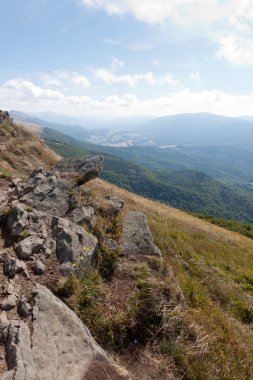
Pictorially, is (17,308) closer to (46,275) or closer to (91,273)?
(46,275)

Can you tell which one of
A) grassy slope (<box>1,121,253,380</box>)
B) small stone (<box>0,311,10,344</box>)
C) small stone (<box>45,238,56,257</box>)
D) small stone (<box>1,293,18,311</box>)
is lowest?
grassy slope (<box>1,121,253,380</box>)

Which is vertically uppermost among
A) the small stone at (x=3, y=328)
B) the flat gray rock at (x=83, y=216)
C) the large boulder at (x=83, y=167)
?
the large boulder at (x=83, y=167)

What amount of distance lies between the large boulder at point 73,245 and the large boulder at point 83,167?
4.95 metres

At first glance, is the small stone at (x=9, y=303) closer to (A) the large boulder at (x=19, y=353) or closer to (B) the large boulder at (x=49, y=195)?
(A) the large boulder at (x=19, y=353)

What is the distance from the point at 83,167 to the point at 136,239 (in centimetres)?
591

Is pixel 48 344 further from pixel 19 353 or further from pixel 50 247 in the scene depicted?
pixel 50 247

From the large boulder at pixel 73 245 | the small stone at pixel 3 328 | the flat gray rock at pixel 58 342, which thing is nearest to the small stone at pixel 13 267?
the flat gray rock at pixel 58 342

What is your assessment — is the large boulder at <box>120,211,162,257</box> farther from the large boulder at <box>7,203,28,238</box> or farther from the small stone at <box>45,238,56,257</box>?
the large boulder at <box>7,203,28,238</box>

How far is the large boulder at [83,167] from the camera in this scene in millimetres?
14406

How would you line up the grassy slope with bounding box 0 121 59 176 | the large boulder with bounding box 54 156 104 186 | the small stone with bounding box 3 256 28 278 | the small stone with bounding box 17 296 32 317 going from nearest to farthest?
the small stone with bounding box 17 296 32 317 < the small stone with bounding box 3 256 28 278 < the large boulder with bounding box 54 156 104 186 < the grassy slope with bounding box 0 121 59 176

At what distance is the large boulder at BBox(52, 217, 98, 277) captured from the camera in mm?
7925

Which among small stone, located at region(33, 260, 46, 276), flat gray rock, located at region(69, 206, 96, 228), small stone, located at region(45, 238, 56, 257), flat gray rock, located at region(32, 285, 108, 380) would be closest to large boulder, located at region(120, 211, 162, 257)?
flat gray rock, located at region(69, 206, 96, 228)

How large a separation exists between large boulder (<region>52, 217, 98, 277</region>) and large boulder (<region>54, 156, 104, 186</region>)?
495 centimetres

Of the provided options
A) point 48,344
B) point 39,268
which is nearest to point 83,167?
point 39,268
